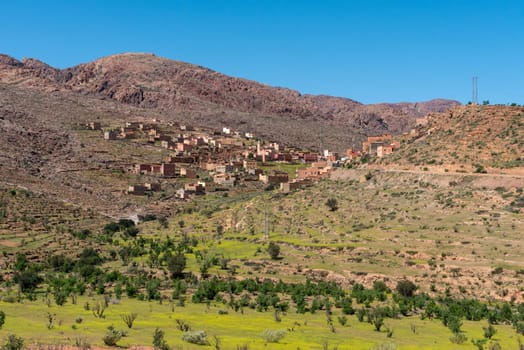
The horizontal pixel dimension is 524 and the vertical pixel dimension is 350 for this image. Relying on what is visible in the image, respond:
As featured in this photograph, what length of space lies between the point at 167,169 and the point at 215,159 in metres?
13.3

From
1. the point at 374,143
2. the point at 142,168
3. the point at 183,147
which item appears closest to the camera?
the point at 374,143

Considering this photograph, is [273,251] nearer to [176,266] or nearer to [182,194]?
[176,266]

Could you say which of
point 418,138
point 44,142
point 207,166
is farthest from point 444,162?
point 44,142

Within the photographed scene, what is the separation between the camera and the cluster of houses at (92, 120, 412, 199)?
62.2 meters

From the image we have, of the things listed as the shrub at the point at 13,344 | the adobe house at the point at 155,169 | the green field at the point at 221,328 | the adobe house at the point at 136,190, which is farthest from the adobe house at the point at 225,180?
the shrub at the point at 13,344

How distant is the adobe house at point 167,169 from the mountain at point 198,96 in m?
48.8

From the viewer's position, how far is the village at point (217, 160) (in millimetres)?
62062

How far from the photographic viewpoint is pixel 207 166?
7744 centimetres

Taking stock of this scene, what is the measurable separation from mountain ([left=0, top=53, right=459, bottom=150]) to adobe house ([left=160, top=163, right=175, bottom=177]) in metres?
48.8

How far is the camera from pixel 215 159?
83125 millimetres

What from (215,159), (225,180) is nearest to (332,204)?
(225,180)

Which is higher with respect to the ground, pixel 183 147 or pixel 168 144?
pixel 168 144

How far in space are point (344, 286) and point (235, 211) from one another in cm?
2106

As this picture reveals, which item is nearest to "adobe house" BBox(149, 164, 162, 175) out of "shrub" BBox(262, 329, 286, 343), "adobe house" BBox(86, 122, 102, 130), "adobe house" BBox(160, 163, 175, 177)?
"adobe house" BBox(160, 163, 175, 177)
